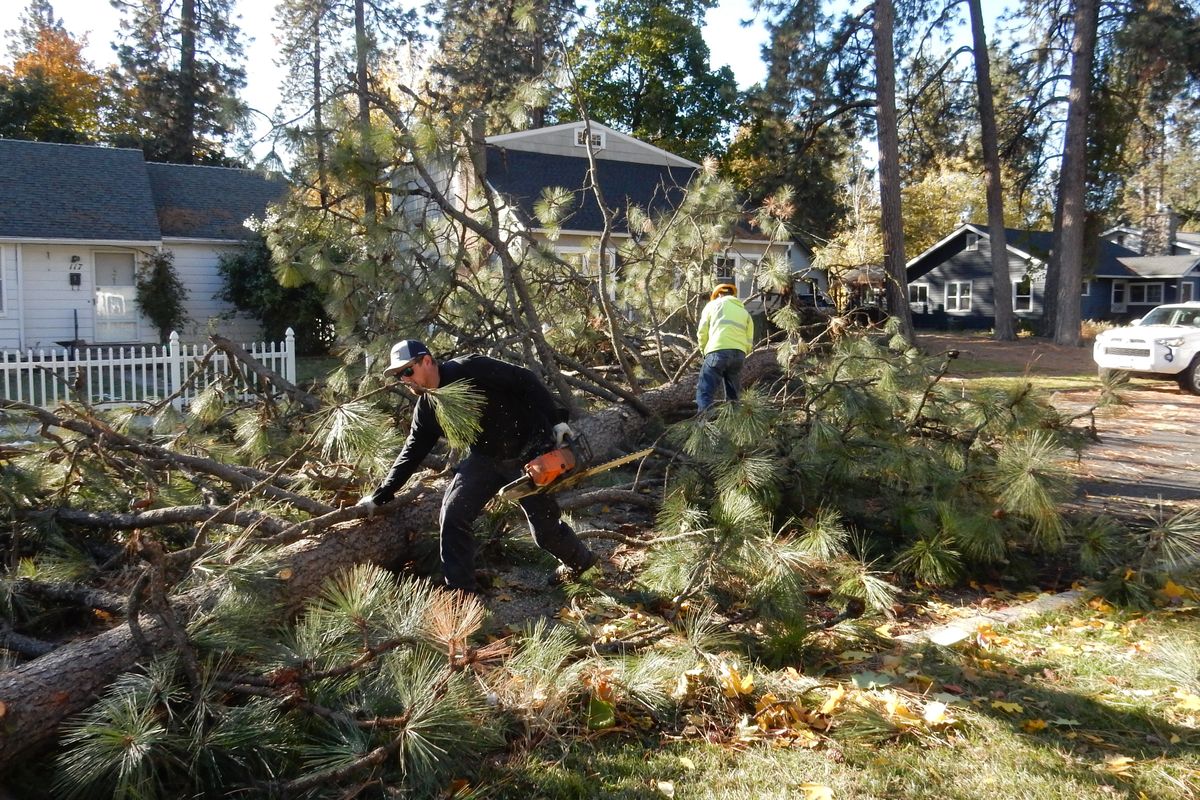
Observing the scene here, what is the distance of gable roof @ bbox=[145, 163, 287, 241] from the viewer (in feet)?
65.0

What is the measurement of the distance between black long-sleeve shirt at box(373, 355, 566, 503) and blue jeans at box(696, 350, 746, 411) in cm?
290

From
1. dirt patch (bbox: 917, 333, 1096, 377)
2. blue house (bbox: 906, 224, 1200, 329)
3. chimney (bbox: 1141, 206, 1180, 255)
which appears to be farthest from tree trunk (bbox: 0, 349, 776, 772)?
chimney (bbox: 1141, 206, 1180, 255)

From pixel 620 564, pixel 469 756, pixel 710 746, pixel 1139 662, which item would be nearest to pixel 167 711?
pixel 469 756

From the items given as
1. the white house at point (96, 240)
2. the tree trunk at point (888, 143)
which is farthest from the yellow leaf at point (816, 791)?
the tree trunk at point (888, 143)

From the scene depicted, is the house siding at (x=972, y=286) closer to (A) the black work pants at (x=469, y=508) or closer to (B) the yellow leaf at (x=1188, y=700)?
(B) the yellow leaf at (x=1188, y=700)

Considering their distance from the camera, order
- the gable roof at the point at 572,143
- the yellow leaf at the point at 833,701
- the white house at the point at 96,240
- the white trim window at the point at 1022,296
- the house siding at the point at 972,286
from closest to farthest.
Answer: the yellow leaf at the point at 833,701, the white house at the point at 96,240, the gable roof at the point at 572,143, the house siding at the point at 972,286, the white trim window at the point at 1022,296

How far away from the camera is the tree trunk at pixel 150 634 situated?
2734mm

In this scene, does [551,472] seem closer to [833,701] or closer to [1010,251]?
[833,701]

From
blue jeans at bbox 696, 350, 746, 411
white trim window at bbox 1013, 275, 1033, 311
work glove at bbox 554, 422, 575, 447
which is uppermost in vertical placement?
white trim window at bbox 1013, 275, 1033, 311

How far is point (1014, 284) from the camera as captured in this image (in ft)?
112

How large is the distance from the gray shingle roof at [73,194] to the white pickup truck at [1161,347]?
1837 centimetres

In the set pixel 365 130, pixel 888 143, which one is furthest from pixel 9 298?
pixel 888 143

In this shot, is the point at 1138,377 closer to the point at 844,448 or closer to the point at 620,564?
the point at 844,448

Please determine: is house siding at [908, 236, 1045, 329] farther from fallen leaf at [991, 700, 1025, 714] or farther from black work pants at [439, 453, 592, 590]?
fallen leaf at [991, 700, 1025, 714]
